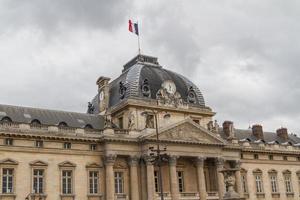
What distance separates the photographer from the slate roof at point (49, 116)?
55562 millimetres

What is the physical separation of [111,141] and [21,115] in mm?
11417

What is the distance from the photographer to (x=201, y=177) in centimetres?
6019

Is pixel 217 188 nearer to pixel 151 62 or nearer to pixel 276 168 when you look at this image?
pixel 276 168

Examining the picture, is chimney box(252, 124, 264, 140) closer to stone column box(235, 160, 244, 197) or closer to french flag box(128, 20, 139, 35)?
stone column box(235, 160, 244, 197)

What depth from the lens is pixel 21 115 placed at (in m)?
56.2

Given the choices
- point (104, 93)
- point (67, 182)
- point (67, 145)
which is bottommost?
point (67, 182)

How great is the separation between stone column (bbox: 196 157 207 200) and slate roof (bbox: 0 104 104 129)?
45.3 ft

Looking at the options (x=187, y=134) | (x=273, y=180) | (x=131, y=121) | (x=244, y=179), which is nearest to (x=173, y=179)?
(x=187, y=134)

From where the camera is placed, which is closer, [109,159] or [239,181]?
[109,159]

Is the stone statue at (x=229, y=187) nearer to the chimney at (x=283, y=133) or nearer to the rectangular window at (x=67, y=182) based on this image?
the rectangular window at (x=67, y=182)

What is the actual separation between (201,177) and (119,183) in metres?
10.9

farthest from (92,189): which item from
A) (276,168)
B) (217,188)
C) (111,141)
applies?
(276,168)

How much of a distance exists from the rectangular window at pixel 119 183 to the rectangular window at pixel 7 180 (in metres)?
12.8

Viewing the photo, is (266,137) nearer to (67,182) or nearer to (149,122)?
(149,122)
